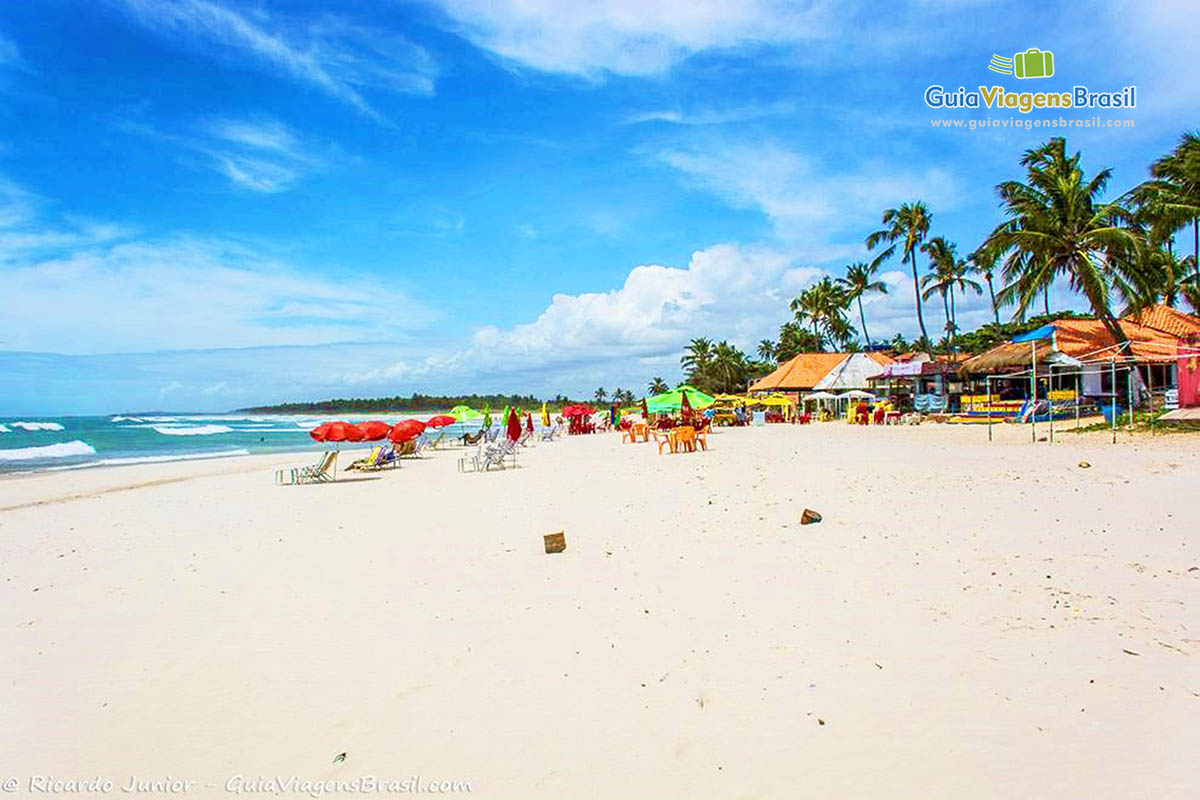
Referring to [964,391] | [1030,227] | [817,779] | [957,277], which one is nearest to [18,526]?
[817,779]

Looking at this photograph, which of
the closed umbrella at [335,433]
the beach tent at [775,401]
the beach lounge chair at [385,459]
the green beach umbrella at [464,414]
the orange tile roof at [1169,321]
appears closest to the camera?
the closed umbrella at [335,433]

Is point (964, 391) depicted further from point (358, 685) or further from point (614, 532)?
point (358, 685)

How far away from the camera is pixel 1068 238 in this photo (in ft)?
69.7

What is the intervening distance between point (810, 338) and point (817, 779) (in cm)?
6019

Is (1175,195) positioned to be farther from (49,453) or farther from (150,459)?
(49,453)

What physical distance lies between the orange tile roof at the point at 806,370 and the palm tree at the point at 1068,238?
58.7 ft

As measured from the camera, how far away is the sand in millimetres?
2926

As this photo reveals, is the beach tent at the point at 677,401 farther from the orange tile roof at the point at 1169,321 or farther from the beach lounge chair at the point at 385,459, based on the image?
the orange tile roof at the point at 1169,321

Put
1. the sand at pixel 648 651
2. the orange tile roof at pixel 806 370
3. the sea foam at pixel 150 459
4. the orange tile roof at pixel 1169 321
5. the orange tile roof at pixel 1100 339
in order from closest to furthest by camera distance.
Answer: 1. the sand at pixel 648 651
2. the orange tile roof at pixel 1100 339
3. the sea foam at pixel 150 459
4. the orange tile roof at pixel 1169 321
5. the orange tile roof at pixel 806 370

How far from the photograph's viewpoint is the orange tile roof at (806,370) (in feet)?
134

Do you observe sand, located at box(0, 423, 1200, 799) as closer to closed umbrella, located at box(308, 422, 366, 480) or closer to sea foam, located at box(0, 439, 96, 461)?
closed umbrella, located at box(308, 422, 366, 480)

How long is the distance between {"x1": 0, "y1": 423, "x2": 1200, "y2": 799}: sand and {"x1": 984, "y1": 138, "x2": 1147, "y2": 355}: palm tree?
15.1 meters

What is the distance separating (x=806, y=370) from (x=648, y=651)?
3928 cm

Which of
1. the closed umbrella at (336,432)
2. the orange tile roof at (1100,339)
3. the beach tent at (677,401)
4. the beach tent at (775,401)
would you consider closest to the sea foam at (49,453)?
the closed umbrella at (336,432)
